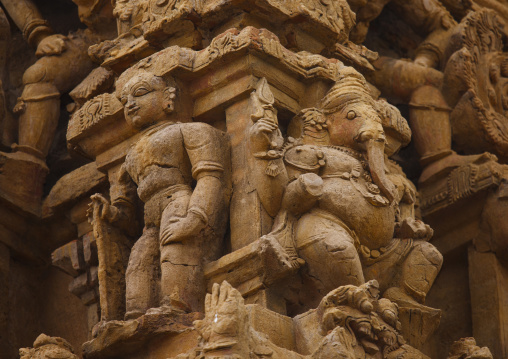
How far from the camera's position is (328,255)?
36.0ft

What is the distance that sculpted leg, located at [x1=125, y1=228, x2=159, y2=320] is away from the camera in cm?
1142

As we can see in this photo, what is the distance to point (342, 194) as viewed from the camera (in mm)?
11234

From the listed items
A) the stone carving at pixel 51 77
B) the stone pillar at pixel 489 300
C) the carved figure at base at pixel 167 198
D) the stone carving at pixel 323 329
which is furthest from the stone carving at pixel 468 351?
the stone carving at pixel 51 77

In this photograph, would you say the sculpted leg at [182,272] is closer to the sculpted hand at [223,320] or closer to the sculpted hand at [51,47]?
the sculpted hand at [223,320]

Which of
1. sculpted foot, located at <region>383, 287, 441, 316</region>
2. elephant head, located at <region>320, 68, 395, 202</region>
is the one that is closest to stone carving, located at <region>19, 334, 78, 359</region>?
sculpted foot, located at <region>383, 287, 441, 316</region>

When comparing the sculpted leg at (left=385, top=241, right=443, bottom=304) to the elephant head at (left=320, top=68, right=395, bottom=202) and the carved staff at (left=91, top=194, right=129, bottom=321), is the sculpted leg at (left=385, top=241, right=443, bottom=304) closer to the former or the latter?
the elephant head at (left=320, top=68, right=395, bottom=202)

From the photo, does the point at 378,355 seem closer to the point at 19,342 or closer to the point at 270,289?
the point at 270,289

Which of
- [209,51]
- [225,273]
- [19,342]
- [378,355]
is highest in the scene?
[209,51]

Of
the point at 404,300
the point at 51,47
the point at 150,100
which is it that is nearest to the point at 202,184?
the point at 150,100

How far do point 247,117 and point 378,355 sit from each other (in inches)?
77.0

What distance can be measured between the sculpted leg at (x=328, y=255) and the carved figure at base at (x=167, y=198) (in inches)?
25.8

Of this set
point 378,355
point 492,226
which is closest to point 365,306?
point 378,355

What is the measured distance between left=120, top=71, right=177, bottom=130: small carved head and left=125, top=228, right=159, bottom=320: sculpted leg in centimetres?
79

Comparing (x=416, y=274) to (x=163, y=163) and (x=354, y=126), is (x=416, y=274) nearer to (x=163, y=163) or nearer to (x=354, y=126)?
(x=354, y=126)
